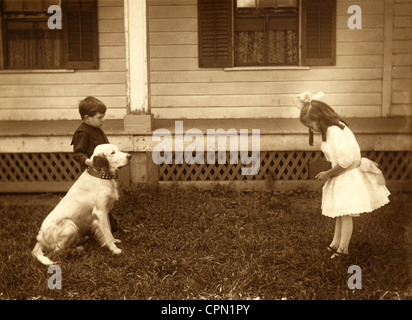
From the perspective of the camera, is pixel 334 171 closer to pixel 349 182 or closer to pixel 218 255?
pixel 349 182

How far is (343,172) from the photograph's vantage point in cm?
473

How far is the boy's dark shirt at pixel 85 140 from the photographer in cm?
527

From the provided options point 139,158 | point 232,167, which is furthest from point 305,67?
point 139,158

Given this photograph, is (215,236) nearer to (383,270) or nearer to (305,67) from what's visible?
(383,270)

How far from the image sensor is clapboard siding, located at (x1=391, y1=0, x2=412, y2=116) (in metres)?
9.47

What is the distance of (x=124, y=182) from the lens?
7.63 m

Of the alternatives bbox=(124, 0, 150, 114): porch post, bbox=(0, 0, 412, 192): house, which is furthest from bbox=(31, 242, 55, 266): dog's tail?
bbox=(0, 0, 412, 192): house

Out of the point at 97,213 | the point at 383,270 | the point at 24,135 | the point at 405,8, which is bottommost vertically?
the point at 383,270

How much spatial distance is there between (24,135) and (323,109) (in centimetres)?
449

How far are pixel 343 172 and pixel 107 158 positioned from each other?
6.52ft

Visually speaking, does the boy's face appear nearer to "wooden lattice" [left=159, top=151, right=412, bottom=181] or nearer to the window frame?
"wooden lattice" [left=159, top=151, right=412, bottom=181]

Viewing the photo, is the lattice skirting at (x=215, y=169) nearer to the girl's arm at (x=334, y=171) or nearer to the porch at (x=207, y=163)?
the porch at (x=207, y=163)

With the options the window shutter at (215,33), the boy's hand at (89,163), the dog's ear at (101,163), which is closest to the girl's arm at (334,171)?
the dog's ear at (101,163)

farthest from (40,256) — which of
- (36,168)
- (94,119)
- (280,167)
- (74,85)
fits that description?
(74,85)
